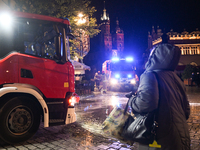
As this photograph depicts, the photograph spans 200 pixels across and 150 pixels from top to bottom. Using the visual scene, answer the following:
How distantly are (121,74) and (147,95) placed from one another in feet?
60.6

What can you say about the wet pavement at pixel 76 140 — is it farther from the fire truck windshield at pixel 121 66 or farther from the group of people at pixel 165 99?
the fire truck windshield at pixel 121 66

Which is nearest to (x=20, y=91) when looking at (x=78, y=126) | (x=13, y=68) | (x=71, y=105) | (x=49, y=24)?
(x=13, y=68)

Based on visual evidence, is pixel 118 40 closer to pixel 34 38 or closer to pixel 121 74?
pixel 121 74

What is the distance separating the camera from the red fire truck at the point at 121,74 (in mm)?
20109

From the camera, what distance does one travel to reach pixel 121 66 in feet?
68.4

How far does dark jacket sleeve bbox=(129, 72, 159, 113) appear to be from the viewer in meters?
2.17

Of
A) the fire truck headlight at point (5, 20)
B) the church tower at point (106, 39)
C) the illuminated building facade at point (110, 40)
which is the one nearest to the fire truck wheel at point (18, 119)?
the fire truck headlight at point (5, 20)

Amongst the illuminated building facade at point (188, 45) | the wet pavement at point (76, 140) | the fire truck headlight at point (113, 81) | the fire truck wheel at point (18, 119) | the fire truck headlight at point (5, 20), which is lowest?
the wet pavement at point (76, 140)

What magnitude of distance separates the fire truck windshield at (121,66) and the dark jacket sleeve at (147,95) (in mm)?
18509

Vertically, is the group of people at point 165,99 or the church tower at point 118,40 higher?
the church tower at point 118,40

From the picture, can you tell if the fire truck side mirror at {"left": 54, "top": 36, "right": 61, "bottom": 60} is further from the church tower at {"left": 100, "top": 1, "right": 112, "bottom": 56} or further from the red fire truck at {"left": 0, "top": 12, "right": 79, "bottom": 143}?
the church tower at {"left": 100, "top": 1, "right": 112, "bottom": 56}

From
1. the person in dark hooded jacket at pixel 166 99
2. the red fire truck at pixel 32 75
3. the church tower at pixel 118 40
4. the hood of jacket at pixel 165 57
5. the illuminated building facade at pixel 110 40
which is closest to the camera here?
the person in dark hooded jacket at pixel 166 99

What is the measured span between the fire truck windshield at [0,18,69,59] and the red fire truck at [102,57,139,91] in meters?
15.5

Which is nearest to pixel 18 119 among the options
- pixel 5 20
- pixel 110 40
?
pixel 5 20
